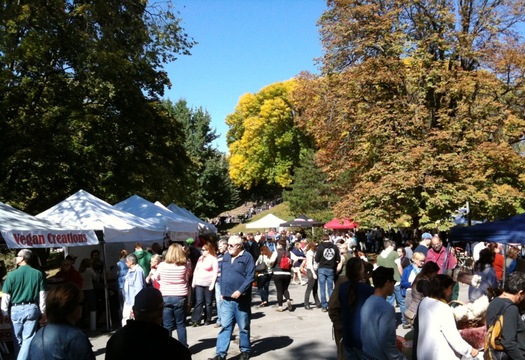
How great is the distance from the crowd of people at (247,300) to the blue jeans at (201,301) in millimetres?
21

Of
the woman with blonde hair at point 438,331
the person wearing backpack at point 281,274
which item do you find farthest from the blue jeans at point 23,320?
the person wearing backpack at point 281,274

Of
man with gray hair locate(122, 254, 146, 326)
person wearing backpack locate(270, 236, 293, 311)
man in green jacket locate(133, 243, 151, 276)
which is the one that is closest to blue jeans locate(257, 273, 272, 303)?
person wearing backpack locate(270, 236, 293, 311)

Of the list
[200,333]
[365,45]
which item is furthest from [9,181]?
[365,45]

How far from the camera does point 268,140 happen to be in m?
59.6

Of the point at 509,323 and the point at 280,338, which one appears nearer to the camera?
the point at 509,323

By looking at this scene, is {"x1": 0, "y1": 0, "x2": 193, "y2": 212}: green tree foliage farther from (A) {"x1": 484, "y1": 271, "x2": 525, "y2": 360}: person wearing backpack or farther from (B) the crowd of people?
(A) {"x1": 484, "y1": 271, "x2": 525, "y2": 360}: person wearing backpack

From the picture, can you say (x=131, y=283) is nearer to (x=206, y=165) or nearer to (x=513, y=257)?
(x=513, y=257)

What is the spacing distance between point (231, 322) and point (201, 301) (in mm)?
3642

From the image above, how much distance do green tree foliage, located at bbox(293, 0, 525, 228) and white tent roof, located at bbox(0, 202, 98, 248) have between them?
531 inches

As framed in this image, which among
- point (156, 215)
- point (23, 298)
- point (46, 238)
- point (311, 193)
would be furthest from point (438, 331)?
point (311, 193)

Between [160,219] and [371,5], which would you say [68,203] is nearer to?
[160,219]

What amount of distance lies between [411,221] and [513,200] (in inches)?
156

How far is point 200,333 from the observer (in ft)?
34.7

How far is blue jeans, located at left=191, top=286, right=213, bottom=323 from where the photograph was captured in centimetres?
1128
